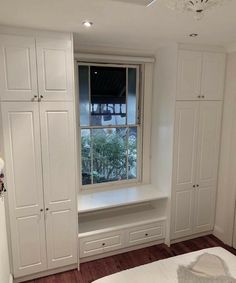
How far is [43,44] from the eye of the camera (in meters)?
2.14

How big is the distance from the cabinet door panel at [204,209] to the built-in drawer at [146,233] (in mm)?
500

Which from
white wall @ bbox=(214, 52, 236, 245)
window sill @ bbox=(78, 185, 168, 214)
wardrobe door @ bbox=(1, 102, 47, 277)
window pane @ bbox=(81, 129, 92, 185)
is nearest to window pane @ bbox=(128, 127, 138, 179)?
window sill @ bbox=(78, 185, 168, 214)

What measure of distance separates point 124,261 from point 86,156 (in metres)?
1.32

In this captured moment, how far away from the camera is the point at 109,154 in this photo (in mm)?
3188

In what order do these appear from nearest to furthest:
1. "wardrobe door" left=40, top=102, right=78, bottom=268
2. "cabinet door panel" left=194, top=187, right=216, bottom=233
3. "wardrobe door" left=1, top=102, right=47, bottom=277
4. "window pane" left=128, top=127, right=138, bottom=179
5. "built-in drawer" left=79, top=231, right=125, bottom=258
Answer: "wardrobe door" left=1, top=102, right=47, bottom=277
"wardrobe door" left=40, top=102, right=78, bottom=268
"built-in drawer" left=79, top=231, right=125, bottom=258
"cabinet door panel" left=194, top=187, right=216, bottom=233
"window pane" left=128, top=127, right=138, bottom=179

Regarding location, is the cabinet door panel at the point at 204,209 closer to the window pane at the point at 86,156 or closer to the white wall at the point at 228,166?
the white wall at the point at 228,166

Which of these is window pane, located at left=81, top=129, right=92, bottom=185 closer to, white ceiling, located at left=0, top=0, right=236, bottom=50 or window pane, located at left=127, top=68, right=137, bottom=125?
window pane, located at left=127, top=68, right=137, bottom=125

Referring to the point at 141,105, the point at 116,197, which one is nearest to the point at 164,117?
the point at 141,105

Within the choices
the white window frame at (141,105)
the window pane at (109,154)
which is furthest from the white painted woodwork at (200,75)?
the window pane at (109,154)

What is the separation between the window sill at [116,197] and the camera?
2.70 meters

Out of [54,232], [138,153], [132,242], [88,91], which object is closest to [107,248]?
[132,242]

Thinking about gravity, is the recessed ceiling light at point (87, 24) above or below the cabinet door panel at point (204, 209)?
above

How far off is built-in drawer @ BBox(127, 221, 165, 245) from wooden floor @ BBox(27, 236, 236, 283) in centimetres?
12

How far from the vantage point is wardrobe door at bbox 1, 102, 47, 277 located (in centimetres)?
215
